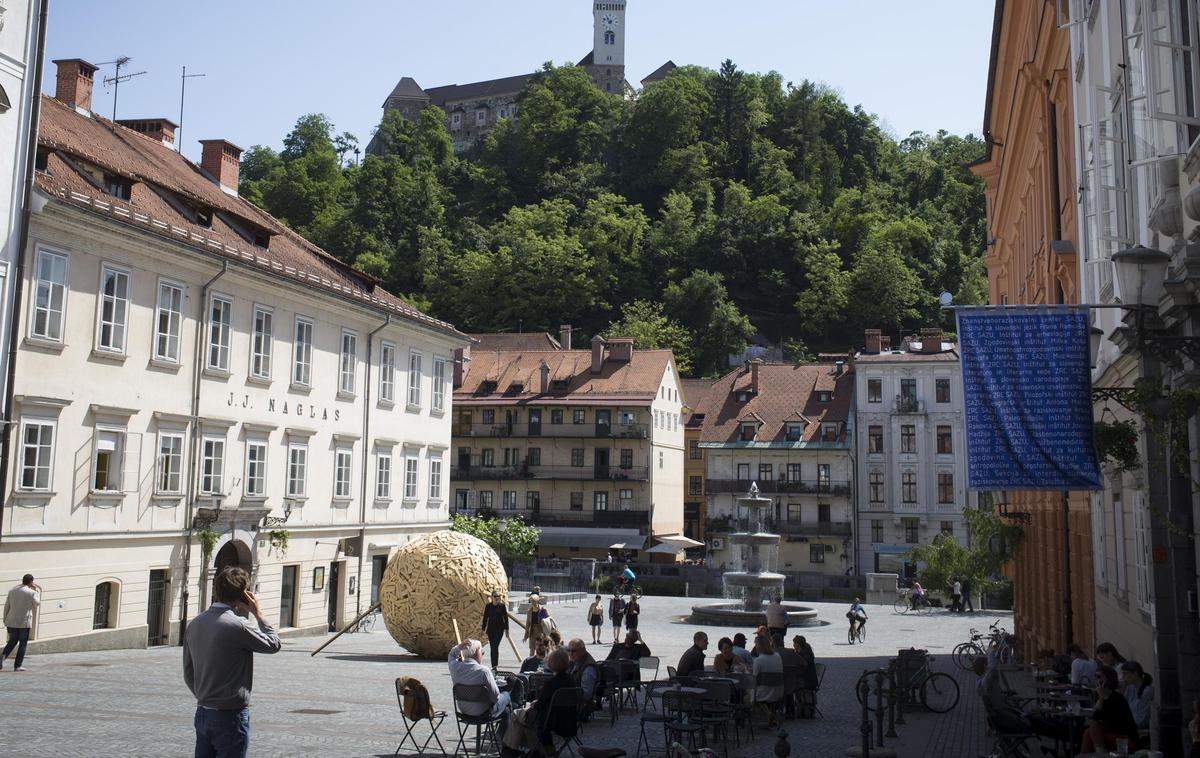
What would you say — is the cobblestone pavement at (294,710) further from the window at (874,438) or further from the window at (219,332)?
the window at (874,438)

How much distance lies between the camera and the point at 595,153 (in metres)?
133

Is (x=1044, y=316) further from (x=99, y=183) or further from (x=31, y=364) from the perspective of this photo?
(x=99, y=183)

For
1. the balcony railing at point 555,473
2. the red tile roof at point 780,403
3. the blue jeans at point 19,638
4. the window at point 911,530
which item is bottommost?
the blue jeans at point 19,638

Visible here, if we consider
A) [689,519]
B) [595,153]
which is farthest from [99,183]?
[595,153]

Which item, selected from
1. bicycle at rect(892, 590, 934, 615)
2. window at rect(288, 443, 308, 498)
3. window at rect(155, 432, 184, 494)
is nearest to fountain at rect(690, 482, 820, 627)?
bicycle at rect(892, 590, 934, 615)

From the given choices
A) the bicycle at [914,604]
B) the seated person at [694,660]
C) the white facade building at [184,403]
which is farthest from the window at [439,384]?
the seated person at [694,660]

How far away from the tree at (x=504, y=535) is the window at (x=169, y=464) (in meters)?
18.7

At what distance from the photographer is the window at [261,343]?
29.4 meters

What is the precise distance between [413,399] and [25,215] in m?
16.2

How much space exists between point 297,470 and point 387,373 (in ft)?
17.6

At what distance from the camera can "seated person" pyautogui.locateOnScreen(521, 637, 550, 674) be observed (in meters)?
15.3

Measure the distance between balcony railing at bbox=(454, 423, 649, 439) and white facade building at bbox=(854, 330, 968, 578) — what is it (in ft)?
41.0

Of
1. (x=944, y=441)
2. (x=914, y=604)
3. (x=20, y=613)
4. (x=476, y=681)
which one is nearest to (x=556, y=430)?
(x=944, y=441)

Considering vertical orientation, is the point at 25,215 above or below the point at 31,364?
above
